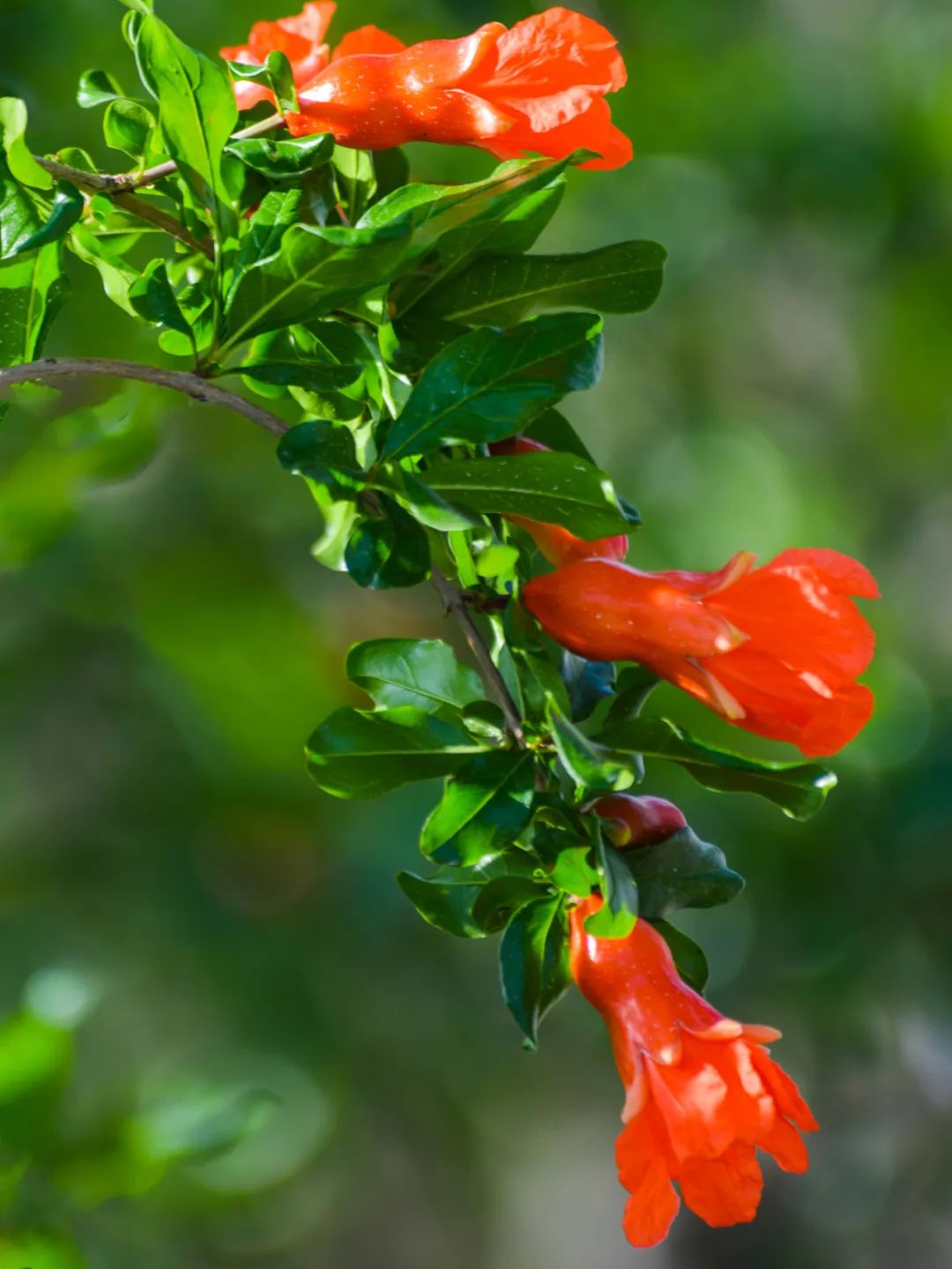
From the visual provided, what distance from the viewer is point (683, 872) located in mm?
413

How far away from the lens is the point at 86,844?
1.62 meters

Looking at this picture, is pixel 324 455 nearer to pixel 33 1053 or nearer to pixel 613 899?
pixel 613 899

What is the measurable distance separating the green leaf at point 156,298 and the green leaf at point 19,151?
0.15 ft

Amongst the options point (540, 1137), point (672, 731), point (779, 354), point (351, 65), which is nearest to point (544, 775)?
point (672, 731)

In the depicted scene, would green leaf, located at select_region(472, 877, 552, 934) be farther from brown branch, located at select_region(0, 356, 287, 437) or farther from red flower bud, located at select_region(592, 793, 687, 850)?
brown branch, located at select_region(0, 356, 287, 437)

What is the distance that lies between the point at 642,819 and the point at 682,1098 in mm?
83

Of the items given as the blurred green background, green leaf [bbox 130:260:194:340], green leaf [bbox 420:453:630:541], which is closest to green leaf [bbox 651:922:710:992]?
green leaf [bbox 420:453:630:541]

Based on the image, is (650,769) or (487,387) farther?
(650,769)

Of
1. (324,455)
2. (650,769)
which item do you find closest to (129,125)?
(324,455)

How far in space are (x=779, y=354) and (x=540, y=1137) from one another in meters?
1.23

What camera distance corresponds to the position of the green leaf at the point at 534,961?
0.40 m

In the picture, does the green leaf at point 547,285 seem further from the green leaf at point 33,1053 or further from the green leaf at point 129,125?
the green leaf at point 33,1053

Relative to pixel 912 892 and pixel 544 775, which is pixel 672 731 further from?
pixel 912 892

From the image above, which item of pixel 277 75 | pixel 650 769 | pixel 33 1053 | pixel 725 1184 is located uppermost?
pixel 277 75
